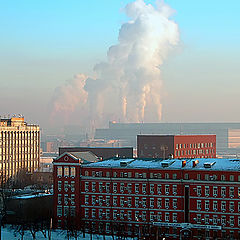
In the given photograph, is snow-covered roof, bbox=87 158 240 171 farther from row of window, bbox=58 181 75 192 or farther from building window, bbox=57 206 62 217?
building window, bbox=57 206 62 217

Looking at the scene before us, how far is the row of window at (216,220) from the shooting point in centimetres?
9119

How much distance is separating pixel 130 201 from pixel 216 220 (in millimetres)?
15245

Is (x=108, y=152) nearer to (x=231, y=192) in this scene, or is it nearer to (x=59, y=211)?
(x=59, y=211)

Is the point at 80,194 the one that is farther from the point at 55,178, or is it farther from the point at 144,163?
the point at 144,163

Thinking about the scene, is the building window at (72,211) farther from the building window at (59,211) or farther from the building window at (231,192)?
the building window at (231,192)

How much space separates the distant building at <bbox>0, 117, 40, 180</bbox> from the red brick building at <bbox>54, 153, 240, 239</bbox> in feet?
268

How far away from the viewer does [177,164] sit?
3866 inches

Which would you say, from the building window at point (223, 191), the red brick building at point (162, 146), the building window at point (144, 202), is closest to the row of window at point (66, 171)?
the building window at point (144, 202)

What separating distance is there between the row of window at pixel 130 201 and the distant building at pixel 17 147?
83752 mm

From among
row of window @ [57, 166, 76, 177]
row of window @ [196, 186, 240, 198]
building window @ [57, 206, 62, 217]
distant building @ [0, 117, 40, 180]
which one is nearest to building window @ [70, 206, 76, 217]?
building window @ [57, 206, 62, 217]

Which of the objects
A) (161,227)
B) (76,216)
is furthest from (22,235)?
(161,227)

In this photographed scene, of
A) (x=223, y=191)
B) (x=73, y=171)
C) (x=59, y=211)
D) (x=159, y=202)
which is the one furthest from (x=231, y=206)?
(x=59, y=211)

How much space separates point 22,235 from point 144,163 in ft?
79.1

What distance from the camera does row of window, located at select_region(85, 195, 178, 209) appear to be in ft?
314
